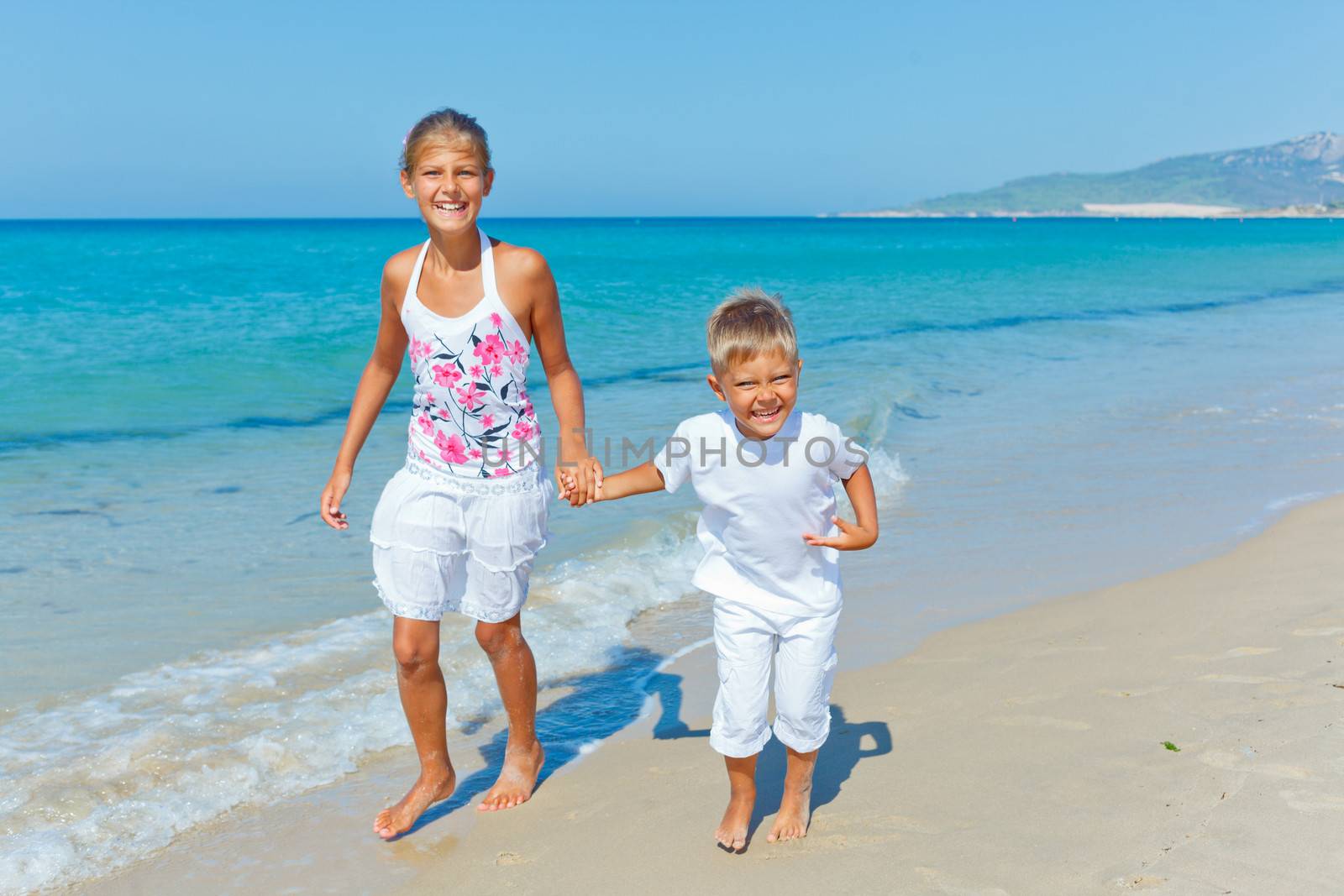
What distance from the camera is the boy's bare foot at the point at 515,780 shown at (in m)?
3.30

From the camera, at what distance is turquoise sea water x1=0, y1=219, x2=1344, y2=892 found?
152 inches

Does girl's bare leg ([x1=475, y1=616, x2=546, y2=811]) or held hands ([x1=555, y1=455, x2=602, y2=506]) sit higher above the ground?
held hands ([x1=555, y1=455, x2=602, y2=506])

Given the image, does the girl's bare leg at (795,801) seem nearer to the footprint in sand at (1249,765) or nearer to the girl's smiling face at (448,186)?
the footprint in sand at (1249,765)

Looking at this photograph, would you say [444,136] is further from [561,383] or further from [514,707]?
[514,707]

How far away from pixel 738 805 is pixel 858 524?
0.80m

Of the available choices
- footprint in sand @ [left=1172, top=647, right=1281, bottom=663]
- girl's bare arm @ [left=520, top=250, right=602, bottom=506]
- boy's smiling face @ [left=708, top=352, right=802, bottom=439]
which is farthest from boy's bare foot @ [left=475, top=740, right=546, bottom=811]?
footprint in sand @ [left=1172, top=647, right=1281, bottom=663]

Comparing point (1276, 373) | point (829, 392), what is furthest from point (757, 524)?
point (1276, 373)

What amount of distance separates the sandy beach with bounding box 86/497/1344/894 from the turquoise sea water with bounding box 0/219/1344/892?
0.41m

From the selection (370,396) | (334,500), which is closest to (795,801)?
(334,500)

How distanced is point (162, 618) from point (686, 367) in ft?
33.2

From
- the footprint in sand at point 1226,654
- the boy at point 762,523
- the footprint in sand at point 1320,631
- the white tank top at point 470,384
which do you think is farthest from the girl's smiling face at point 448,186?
the footprint in sand at point 1320,631

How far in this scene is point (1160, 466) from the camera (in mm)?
7598

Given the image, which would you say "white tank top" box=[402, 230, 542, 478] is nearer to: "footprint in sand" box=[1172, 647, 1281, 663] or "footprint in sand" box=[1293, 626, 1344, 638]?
"footprint in sand" box=[1172, 647, 1281, 663]

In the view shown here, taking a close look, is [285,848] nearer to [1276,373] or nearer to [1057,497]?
[1057,497]
